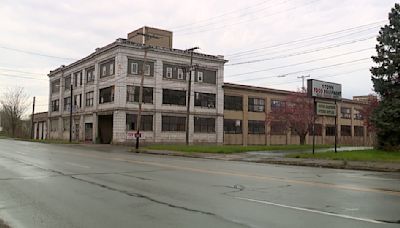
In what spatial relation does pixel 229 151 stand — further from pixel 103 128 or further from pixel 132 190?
pixel 103 128

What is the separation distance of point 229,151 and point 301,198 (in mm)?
23582

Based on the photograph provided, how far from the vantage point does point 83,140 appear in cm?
6003

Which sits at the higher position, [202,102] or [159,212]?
[202,102]

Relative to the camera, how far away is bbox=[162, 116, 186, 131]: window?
54884 millimetres

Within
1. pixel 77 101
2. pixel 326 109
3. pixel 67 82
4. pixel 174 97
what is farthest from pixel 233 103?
pixel 326 109

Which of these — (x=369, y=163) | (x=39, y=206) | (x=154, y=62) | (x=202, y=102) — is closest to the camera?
(x=39, y=206)

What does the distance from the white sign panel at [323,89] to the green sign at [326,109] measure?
200cm

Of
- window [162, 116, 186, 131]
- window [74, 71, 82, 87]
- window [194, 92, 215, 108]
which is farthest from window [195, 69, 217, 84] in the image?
window [74, 71, 82, 87]

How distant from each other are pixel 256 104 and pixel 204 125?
36.1 ft

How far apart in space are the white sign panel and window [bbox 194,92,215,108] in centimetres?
2661

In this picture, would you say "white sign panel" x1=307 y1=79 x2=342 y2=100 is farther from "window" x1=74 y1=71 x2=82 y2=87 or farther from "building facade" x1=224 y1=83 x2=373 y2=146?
"window" x1=74 y1=71 x2=82 y2=87

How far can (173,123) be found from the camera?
55719mm

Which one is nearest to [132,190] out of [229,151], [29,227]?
[29,227]

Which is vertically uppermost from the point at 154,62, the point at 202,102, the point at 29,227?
the point at 154,62
